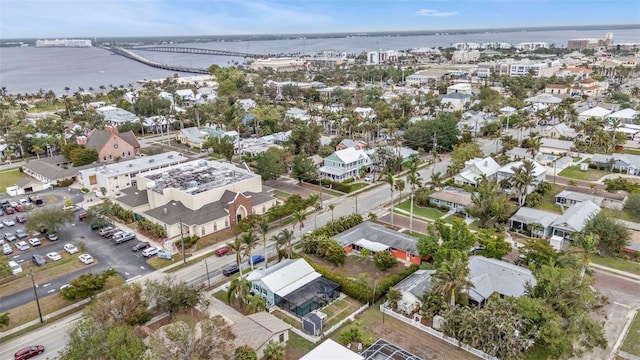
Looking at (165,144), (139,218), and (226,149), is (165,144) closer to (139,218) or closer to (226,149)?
(226,149)

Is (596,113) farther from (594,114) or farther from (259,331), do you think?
(259,331)

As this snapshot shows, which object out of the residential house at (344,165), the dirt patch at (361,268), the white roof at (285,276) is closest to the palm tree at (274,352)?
the white roof at (285,276)

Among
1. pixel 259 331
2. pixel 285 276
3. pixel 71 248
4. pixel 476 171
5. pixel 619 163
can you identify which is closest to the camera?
pixel 259 331

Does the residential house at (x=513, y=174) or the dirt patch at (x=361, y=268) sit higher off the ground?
the residential house at (x=513, y=174)

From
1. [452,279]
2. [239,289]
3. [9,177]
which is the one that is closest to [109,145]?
[9,177]

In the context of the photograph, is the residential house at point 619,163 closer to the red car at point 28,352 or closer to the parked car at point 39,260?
the red car at point 28,352

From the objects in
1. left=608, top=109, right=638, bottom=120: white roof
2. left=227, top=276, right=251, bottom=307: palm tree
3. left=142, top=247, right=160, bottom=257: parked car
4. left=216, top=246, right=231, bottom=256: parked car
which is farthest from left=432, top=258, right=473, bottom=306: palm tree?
left=608, top=109, right=638, bottom=120: white roof

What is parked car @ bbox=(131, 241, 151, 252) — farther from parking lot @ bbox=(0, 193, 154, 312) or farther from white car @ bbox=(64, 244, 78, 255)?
white car @ bbox=(64, 244, 78, 255)
